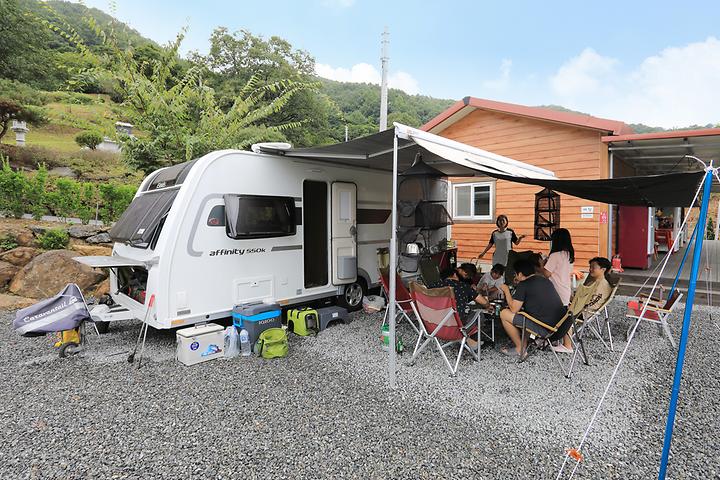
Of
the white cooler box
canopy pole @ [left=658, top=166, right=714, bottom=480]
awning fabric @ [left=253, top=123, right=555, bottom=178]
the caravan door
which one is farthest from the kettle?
canopy pole @ [left=658, top=166, right=714, bottom=480]

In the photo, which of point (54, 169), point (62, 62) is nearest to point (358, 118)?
point (54, 169)

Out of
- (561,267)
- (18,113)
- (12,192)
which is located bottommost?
(561,267)

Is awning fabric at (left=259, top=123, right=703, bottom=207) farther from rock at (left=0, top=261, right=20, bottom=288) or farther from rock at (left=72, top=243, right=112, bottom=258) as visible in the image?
rock at (left=0, top=261, right=20, bottom=288)

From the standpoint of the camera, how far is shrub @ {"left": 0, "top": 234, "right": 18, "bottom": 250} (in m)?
6.60

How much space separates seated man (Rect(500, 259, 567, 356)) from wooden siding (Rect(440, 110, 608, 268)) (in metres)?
4.63

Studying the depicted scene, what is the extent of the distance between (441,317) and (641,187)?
6.80 feet

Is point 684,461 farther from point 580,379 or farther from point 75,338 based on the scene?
point 75,338

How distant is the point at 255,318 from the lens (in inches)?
162

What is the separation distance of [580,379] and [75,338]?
4875 millimetres

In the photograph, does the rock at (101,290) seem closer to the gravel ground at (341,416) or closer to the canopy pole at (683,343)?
the gravel ground at (341,416)

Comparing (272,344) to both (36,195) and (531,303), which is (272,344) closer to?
(531,303)

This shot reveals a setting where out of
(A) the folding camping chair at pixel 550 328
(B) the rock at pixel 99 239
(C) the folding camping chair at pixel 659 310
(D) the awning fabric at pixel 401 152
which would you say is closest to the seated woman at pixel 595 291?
(A) the folding camping chair at pixel 550 328

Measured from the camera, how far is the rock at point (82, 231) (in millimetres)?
7344

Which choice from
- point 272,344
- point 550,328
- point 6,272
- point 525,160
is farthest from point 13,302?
point 525,160
